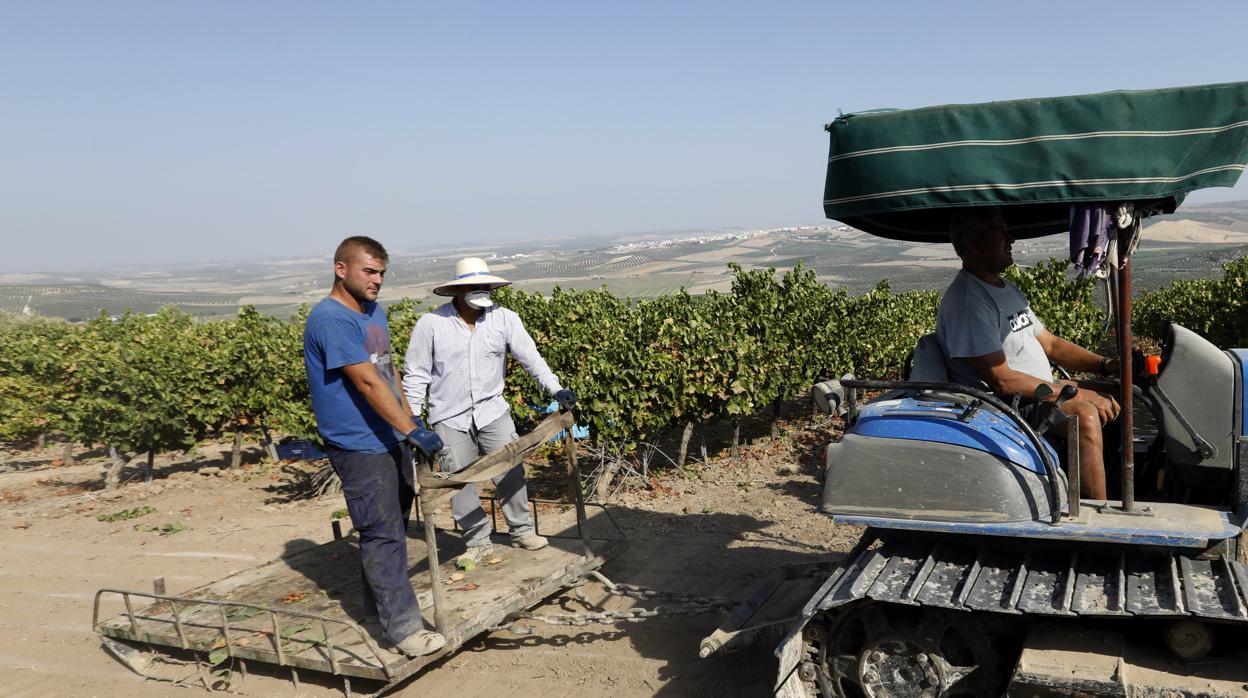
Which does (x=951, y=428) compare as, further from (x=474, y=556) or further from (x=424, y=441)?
(x=474, y=556)

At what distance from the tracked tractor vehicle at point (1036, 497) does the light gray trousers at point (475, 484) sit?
2694 millimetres

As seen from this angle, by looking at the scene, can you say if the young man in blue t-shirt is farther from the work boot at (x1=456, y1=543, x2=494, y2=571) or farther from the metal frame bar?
Result: the work boot at (x1=456, y1=543, x2=494, y2=571)

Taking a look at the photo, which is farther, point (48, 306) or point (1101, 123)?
point (48, 306)

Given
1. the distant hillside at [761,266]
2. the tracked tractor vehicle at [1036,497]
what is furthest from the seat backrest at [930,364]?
the distant hillside at [761,266]

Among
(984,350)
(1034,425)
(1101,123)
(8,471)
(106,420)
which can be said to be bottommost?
(8,471)

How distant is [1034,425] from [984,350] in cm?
43

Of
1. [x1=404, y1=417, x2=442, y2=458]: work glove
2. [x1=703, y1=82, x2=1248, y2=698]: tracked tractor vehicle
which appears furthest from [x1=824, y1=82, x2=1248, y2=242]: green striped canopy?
[x1=404, y1=417, x2=442, y2=458]: work glove

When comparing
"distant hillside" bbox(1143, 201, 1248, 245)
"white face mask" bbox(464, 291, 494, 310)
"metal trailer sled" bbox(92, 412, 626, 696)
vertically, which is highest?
"white face mask" bbox(464, 291, 494, 310)

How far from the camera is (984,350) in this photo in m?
4.11

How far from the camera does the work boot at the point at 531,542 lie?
19.9 ft

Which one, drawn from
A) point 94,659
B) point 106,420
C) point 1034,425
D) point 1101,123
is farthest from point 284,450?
point 1101,123

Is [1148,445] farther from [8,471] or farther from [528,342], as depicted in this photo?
[8,471]

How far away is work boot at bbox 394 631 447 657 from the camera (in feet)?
15.0

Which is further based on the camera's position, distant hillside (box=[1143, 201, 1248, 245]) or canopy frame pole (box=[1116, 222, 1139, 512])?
distant hillside (box=[1143, 201, 1248, 245])
